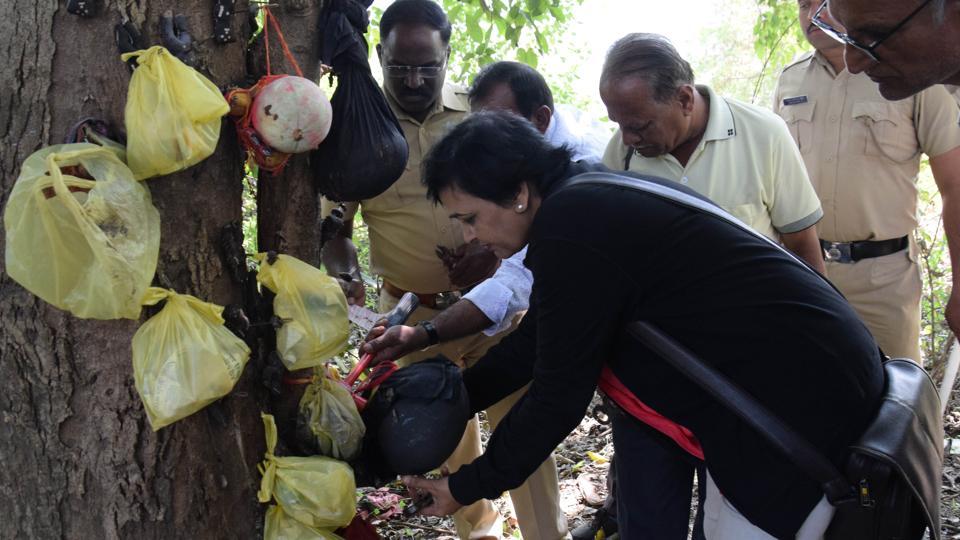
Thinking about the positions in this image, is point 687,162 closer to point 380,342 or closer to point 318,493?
point 380,342

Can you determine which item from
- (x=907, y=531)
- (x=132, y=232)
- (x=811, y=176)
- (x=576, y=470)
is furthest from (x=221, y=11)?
(x=576, y=470)

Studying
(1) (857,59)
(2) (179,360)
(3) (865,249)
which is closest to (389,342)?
(2) (179,360)

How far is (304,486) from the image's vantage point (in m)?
2.04

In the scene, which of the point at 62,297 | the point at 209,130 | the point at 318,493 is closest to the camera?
the point at 62,297

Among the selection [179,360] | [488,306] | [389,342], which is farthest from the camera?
[488,306]

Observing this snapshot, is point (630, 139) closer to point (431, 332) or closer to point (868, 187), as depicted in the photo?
point (431, 332)

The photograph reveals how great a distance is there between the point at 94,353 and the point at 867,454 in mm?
1682

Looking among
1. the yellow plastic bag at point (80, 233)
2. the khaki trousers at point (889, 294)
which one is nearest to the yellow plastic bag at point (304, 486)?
the yellow plastic bag at point (80, 233)

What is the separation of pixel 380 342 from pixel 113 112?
3.75ft

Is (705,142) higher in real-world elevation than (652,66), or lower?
lower

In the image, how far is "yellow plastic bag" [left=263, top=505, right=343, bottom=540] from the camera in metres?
2.05

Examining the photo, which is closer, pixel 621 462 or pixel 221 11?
pixel 221 11

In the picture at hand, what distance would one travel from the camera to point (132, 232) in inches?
66.1

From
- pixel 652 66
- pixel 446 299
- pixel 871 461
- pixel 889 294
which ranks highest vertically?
pixel 652 66
